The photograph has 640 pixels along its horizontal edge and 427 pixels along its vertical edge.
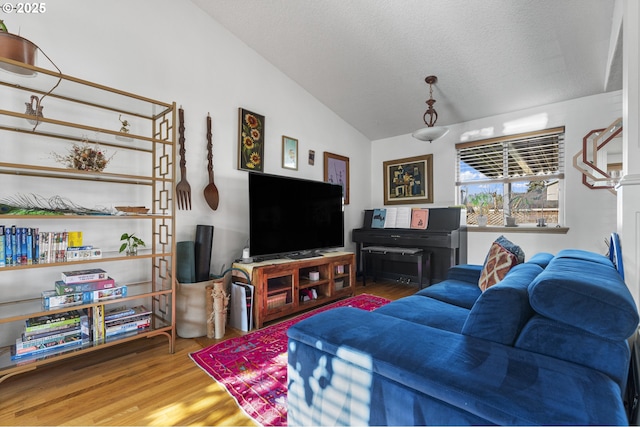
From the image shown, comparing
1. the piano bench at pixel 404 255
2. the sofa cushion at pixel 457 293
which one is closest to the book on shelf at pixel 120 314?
the sofa cushion at pixel 457 293

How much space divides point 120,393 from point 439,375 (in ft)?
5.85

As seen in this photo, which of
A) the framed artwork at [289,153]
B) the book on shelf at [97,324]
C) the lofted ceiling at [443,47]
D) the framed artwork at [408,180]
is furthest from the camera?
the framed artwork at [408,180]

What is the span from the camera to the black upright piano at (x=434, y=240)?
3.76m

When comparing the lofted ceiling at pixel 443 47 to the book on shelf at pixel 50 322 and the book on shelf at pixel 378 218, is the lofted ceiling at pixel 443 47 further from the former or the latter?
the book on shelf at pixel 50 322

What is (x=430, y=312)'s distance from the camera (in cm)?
182

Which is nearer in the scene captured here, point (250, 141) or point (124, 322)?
point (124, 322)

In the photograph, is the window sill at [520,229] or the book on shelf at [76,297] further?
the window sill at [520,229]

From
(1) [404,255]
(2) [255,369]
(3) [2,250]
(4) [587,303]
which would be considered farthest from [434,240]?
(3) [2,250]

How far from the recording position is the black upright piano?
3764mm

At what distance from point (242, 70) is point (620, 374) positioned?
358cm

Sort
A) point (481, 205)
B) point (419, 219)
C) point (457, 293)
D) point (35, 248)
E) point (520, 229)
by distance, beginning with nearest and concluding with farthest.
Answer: point (35, 248) < point (457, 293) < point (520, 229) < point (481, 205) < point (419, 219)

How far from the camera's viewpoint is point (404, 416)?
3.17ft

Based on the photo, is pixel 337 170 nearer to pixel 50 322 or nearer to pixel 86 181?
pixel 86 181

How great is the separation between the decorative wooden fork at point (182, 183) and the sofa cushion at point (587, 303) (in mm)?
2654
